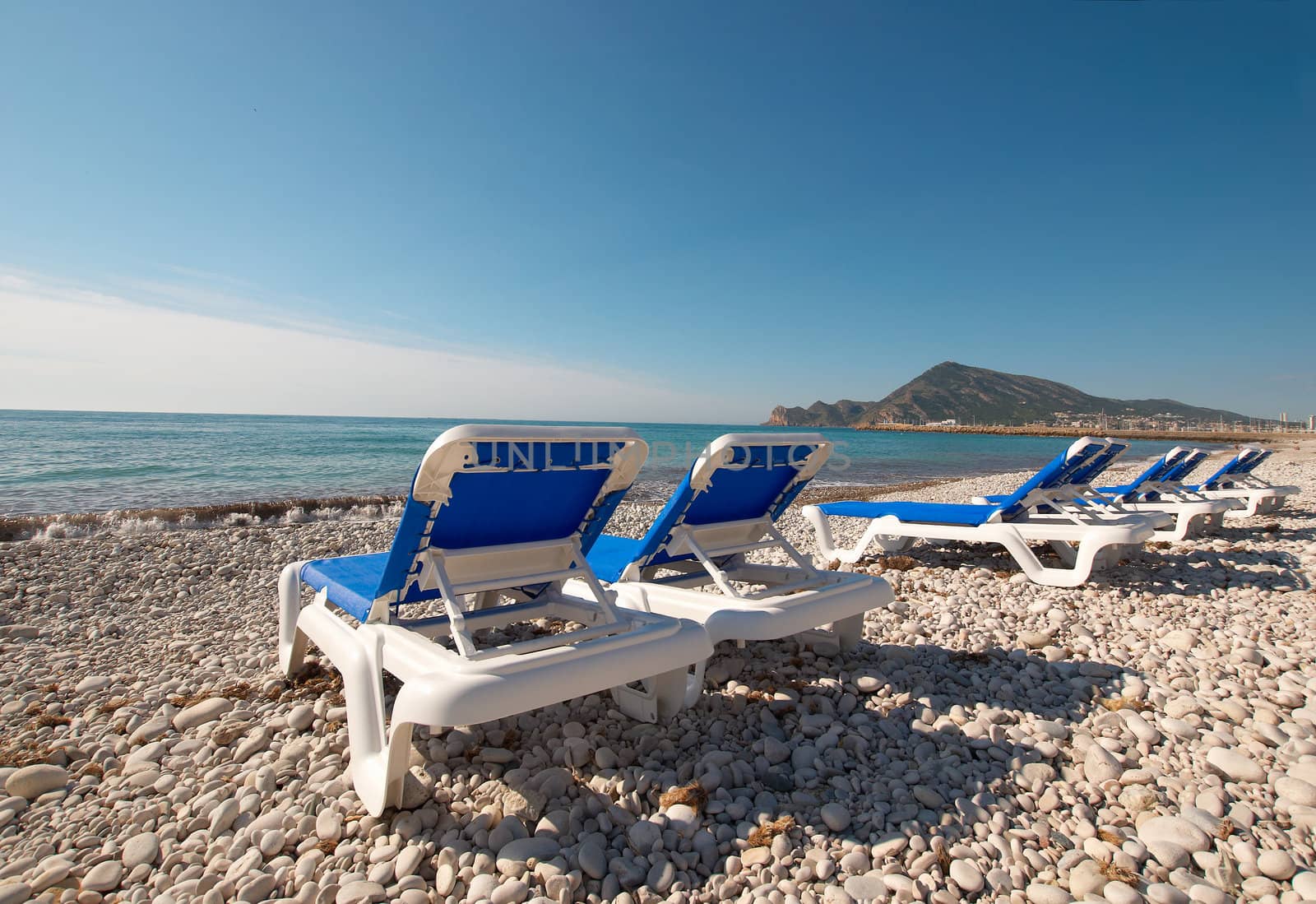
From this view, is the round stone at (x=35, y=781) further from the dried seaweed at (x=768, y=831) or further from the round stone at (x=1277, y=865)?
the round stone at (x=1277, y=865)

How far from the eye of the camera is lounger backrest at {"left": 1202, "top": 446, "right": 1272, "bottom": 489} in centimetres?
1044

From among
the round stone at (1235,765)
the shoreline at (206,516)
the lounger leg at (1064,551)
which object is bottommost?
the shoreline at (206,516)

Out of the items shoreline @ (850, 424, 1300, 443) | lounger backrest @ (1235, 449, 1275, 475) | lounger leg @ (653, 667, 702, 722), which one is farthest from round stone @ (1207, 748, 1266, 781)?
shoreline @ (850, 424, 1300, 443)

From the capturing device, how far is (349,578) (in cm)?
349

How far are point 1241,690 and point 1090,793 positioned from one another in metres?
1.65

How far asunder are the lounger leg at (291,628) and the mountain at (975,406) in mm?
109680

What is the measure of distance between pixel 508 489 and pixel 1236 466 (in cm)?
1300

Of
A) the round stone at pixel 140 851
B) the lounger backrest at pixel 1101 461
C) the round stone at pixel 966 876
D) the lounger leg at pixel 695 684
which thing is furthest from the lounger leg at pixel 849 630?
the lounger backrest at pixel 1101 461

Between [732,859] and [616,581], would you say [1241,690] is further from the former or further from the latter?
[616,581]

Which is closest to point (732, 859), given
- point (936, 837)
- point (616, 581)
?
point (936, 837)

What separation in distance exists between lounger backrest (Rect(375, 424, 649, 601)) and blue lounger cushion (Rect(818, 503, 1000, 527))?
15.0ft

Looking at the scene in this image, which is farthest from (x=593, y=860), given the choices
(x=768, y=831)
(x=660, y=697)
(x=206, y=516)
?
(x=206, y=516)

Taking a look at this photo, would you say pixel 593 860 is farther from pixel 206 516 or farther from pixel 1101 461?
pixel 206 516

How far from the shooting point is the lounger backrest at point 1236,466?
10.4m
